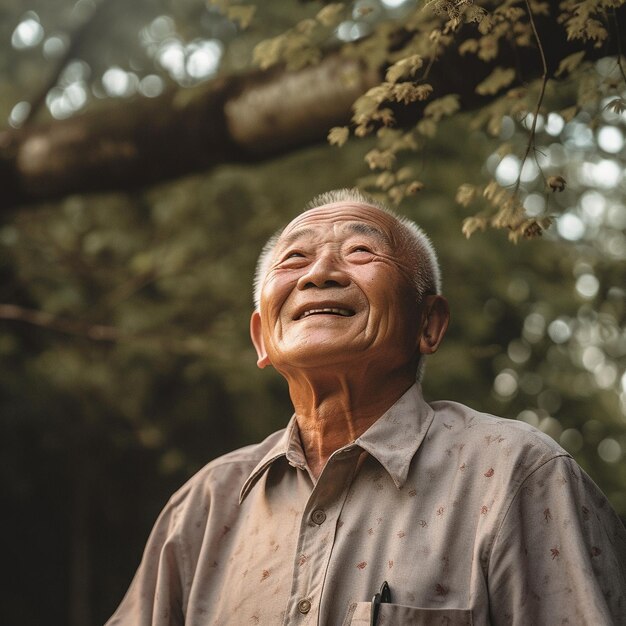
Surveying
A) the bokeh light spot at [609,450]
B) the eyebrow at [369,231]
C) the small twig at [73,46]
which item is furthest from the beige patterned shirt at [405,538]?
the bokeh light spot at [609,450]

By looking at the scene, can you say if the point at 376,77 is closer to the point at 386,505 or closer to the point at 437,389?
the point at 386,505

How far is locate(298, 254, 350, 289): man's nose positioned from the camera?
2693 mm

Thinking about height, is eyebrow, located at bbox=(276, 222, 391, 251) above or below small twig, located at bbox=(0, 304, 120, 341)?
above

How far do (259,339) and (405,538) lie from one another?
0.97m

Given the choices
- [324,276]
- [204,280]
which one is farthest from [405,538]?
[204,280]

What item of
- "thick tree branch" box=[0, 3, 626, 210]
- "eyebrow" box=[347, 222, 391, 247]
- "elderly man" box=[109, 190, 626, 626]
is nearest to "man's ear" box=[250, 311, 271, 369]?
"elderly man" box=[109, 190, 626, 626]

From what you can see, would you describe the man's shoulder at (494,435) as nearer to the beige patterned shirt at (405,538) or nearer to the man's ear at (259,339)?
the beige patterned shirt at (405,538)

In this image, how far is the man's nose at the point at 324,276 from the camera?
2.69m

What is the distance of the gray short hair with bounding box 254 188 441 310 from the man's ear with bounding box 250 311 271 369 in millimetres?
62

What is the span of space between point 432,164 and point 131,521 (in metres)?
4.74

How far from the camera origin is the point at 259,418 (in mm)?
7801

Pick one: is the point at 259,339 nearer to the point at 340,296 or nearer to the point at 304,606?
the point at 340,296

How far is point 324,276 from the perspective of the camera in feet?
8.85

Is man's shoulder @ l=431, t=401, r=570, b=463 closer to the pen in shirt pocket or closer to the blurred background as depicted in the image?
the pen in shirt pocket
